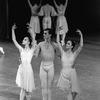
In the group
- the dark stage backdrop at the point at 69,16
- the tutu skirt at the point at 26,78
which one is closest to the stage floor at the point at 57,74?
the tutu skirt at the point at 26,78

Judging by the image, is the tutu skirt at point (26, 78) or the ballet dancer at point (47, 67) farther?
the tutu skirt at point (26, 78)

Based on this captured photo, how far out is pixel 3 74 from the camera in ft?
29.2

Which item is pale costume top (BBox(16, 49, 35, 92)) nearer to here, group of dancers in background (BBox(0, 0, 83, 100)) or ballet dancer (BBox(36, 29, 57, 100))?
group of dancers in background (BBox(0, 0, 83, 100))

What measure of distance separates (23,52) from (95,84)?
230cm

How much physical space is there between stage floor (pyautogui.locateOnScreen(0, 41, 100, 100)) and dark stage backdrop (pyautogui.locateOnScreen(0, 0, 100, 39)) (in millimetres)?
2783

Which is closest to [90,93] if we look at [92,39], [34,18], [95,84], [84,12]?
[95,84]

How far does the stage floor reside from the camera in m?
7.29

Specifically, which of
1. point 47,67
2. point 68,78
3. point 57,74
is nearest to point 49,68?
point 47,67

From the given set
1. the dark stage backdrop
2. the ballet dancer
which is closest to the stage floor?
the ballet dancer

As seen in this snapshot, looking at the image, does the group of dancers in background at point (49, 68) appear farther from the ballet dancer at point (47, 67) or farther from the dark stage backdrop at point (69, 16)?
the dark stage backdrop at point (69, 16)

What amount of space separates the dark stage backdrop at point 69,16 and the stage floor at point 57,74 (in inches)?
110

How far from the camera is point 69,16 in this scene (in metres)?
20.6

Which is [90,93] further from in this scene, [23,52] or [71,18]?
[71,18]

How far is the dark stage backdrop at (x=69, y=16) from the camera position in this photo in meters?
15.9
